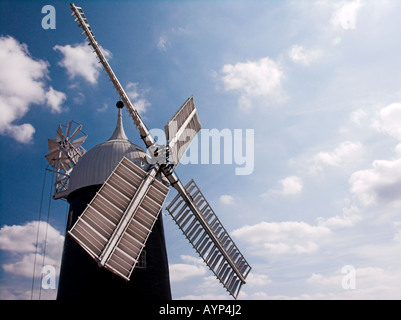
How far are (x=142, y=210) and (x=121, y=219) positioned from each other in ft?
3.15

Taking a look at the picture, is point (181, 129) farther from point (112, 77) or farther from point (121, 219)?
point (121, 219)

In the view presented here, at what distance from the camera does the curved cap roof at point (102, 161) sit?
46.1 ft

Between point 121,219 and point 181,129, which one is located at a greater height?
point 181,129

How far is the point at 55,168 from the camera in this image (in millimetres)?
18125

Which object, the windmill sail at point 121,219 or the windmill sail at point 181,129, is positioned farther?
the windmill sail at point 181,129

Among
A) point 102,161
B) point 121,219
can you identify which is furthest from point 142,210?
point 102,161

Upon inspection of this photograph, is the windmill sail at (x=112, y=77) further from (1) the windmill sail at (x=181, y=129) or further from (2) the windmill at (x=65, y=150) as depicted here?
(2) the windmill at (x=65, y=150)

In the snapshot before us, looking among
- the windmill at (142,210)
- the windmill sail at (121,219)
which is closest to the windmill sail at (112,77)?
the windmill at (142,210)

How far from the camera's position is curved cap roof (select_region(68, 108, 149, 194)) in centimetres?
1404

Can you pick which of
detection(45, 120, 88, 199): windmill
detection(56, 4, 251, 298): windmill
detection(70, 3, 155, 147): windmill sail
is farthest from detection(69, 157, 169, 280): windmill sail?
detection(45, 120, 88, 199): windmill

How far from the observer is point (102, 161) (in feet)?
47.0
